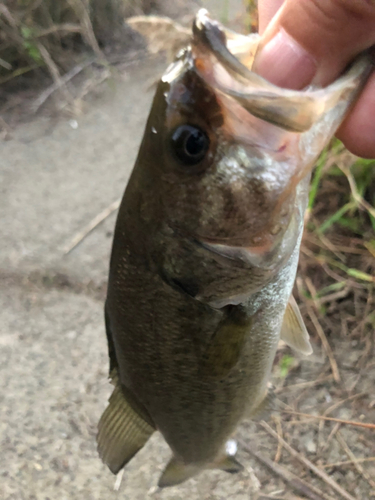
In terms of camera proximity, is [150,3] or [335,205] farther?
[150,3]

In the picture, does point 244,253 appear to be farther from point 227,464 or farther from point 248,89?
point 227,464

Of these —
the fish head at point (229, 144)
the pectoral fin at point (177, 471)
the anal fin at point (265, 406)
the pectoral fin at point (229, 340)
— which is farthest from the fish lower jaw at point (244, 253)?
the pectoral fin at point (177, 471)

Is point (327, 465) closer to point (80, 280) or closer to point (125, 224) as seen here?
point (125, 224)

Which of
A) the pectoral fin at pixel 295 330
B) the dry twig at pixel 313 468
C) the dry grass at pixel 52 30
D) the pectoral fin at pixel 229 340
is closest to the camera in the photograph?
the pectoral fin at pixel 229 340

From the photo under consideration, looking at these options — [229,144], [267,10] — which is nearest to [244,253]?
[229,144]

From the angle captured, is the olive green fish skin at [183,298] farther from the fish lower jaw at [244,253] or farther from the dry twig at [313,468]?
the dry twig at [313,468]

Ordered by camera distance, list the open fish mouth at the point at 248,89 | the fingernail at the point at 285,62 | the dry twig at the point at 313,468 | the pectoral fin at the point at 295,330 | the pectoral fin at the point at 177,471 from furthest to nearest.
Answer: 1. the dry twig at the point at 313,468
2. the pectoral fin at the point at 177,471
3. the pectoral fin at the point at 295,330
4. the fingernail at the point at 285,62
5. the open fish mouth at the point at 248,89

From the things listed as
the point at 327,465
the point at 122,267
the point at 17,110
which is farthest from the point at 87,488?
the point at 17,110
